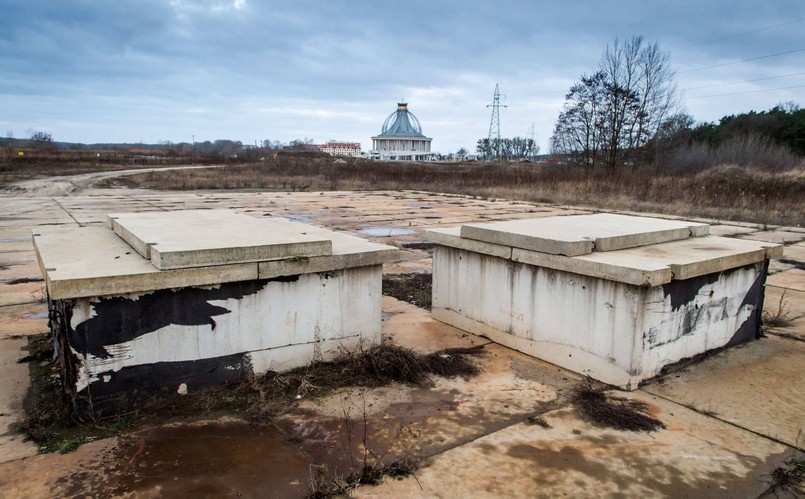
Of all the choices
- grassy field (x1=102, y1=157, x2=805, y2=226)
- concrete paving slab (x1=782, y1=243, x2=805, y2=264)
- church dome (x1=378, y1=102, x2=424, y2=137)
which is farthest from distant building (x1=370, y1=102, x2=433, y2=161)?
concrete paving slab (x1=782, y1=243, x2=805, y2=264)

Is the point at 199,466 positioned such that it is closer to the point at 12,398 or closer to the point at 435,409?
the point at 435,409

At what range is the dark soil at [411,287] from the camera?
6.28 meters

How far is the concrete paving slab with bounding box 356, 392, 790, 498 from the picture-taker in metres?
2.60

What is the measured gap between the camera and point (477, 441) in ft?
10.0

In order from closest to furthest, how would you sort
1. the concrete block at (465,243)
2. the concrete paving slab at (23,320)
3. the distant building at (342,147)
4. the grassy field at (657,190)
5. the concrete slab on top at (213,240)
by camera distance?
1. the concrete slab on top at (213,240)
2. the concrete block at (465,243)
3. the concrete paving slab at (23,320)
4. the grassy field at (657,190)
5. the distant building at (342,147)

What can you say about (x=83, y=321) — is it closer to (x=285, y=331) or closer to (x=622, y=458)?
(x=285, y=331)

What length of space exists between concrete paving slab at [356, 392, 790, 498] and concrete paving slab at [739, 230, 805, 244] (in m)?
10.2

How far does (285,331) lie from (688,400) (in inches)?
105

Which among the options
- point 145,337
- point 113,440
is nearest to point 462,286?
point 145,337

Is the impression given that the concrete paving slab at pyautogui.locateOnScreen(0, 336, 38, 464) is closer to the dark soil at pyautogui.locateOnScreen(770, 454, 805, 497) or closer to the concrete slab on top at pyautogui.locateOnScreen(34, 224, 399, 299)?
the concrete slab on top at pyautogui.locateOnScreen(34, 224, 399, 299)

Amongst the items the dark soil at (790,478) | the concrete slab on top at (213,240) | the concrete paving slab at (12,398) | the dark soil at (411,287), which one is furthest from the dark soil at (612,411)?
the concrete paving slab at (12,398)

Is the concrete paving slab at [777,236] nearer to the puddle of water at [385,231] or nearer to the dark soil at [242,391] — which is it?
the puddle of water at [385,231]

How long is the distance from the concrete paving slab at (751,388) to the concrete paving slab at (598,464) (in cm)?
22

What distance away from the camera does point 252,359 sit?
3.75 m
